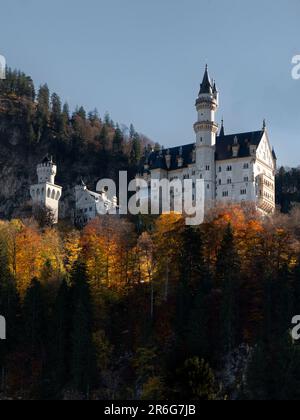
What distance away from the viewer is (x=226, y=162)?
101812 mm

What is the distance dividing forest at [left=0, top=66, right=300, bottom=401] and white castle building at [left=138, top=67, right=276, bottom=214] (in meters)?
23.2

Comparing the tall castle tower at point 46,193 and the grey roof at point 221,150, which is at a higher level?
the grey roof at point 221,150

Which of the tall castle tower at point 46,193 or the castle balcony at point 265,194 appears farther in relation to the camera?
the tall castle tower at point 46,193

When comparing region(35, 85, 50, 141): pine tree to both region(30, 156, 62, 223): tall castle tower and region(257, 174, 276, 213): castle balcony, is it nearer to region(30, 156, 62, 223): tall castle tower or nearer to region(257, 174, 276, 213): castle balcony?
region(30, 156, 62, 223): tall castle tower

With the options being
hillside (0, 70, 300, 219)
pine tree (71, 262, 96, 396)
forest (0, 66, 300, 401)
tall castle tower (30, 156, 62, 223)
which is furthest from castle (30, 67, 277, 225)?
pine tree (71, 262, 96, 396)

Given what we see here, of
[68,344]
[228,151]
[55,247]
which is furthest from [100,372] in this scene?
[228,151]

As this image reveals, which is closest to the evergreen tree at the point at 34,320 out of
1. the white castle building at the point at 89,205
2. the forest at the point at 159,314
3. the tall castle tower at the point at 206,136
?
the forest at the point at 159,314

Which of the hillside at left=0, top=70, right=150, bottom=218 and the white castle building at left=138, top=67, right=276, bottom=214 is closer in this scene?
the white castle building at left=138, top=67, right=276, bottom=214

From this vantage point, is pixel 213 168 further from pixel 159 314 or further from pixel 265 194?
pixel 159 314

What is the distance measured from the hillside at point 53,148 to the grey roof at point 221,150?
2090 cm

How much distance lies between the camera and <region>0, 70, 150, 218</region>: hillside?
13188cm

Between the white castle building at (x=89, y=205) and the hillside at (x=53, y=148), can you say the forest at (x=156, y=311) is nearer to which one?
the white castle building at (x=89, y=205)

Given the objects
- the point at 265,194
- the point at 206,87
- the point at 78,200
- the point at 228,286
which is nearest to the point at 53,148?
the point at 78,200

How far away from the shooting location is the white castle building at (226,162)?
100m
